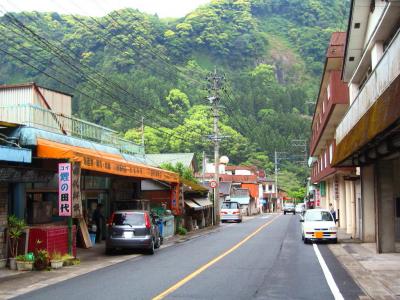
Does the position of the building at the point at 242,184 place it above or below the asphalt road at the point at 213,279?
above

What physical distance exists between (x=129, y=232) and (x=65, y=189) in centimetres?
398

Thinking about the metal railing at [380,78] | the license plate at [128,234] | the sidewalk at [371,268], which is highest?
the metal railing at [380,78]

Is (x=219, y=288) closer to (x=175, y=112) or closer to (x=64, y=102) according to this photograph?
(x=64, y=102)

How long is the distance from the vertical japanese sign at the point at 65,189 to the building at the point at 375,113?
9.27 metres

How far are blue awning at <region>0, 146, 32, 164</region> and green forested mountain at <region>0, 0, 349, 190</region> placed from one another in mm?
3686

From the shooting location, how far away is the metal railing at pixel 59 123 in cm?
2019

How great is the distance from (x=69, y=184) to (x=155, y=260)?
4.11 metres

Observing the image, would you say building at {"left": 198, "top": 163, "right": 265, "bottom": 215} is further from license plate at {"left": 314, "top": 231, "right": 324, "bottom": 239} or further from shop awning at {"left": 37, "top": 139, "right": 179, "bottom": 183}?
shop awning at {"left": 37, "top": 139, "right": 179, "bottom": 183}

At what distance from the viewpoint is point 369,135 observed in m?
13.1

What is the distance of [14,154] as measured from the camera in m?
15.1

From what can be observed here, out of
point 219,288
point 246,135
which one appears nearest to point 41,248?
point 219,288

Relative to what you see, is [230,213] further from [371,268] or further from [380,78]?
[380,78]

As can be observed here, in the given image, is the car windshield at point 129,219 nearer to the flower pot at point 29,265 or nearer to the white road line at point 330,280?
the flower pot at point 29,265

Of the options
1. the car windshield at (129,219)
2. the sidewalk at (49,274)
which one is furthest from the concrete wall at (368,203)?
the sidewalk at (49,274)
